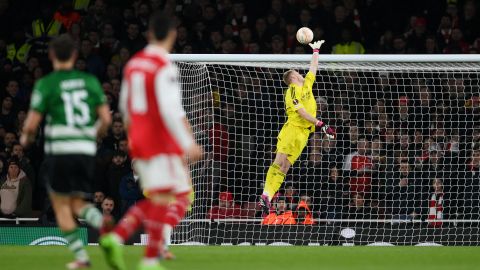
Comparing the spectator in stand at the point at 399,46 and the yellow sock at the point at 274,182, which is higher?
the spectator in stand at the point at 399,46

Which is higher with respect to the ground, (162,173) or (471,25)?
(471,25)

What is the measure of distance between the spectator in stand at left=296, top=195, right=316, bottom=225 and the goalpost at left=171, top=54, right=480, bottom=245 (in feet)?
0.11

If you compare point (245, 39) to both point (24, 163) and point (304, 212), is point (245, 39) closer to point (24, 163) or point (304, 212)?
point (304, 212)

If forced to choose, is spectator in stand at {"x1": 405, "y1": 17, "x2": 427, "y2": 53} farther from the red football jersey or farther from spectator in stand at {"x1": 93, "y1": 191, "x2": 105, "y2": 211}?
the red football jersey

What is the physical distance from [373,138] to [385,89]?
1155mm

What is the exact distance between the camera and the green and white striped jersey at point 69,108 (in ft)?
27.3

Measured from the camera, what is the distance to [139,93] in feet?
24.9

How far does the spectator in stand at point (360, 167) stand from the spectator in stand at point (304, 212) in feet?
2.27

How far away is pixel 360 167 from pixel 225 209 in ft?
6.66

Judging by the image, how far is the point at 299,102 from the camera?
13.8 metres

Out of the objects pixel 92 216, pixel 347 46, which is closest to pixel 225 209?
pixel 347 46

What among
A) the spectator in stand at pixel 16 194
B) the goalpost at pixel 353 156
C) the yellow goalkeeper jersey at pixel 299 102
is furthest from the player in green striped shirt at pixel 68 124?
the spectator in stand at pixel 16 194

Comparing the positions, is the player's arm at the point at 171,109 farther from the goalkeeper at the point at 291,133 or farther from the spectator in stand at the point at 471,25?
the spectator in stand at the point at 471,25

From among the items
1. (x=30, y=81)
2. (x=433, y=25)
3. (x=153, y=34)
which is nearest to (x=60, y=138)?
(x=153, y=34)
